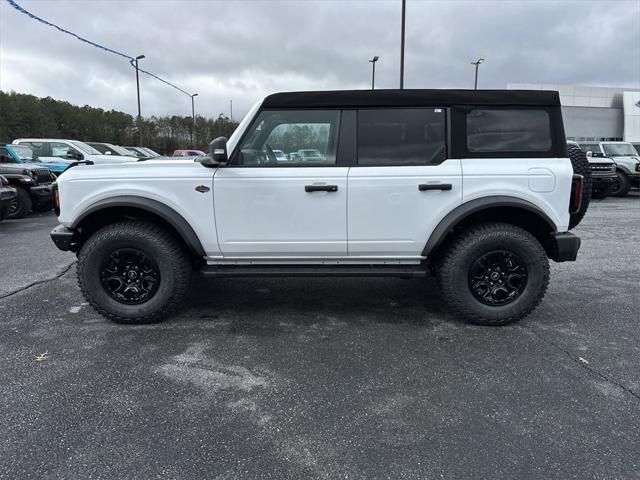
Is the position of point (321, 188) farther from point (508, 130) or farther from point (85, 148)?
point (85, 148)

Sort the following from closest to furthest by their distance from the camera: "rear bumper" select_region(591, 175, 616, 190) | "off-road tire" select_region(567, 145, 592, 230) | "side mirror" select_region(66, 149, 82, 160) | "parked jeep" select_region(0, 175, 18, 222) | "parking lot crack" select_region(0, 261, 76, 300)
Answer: "off-road tire" select_region(567, 145, 592, 230) < "parking lot crack" select_region(0, 261, 76, 300) < "parked jeep" select_region(0, 175, 18, 222) < "rear bumper" select_region(591, 175, 616, 190) < "side mirror" select_region(66, 149, 82, 160)

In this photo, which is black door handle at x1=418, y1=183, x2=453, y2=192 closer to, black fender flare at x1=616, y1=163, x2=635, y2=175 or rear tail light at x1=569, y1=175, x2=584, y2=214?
rear tail light at x1=569, y1=175, x2=584, y2=214

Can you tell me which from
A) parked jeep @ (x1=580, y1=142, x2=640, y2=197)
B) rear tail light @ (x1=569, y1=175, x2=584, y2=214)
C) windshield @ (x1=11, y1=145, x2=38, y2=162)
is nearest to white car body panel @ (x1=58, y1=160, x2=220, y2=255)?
rear tail light @ (x1=569, y1=175, x2=584, y2=214)

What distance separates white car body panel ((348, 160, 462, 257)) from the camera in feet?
12.1

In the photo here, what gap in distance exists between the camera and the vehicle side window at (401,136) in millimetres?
3758

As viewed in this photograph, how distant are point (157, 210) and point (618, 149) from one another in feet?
54.4

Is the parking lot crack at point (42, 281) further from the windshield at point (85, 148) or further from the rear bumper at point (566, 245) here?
the windshield at point (85, 148)

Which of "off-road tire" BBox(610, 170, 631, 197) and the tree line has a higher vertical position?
the tree line

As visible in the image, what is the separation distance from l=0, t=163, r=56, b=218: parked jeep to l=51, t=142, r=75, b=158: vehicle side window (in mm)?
4852

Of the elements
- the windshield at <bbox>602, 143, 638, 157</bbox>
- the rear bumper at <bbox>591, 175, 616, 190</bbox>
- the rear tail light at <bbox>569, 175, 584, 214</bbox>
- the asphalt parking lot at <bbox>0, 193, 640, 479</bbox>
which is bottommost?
the asphalt parking lot at <bbox>0, 193, 640, 479</bbox>

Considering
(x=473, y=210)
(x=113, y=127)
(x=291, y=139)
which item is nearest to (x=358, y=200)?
(x=291, y=139)

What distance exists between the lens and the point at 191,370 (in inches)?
125

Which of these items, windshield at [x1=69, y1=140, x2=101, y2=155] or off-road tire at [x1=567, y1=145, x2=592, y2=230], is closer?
off-road tire at [x1=567, y1=145, x2=592, y2=230]

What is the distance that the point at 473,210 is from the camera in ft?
12.0
